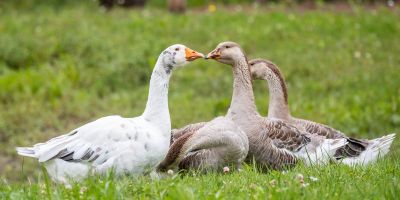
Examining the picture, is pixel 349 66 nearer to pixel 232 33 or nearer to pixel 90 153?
pixel 232 33

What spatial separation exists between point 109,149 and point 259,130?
185 centimetres

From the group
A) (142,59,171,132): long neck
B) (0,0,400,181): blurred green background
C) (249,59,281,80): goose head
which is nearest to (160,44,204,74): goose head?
(142,59,171,132): long neck

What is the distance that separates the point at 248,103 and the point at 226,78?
681cm

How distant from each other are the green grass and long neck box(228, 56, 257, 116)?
151 inches

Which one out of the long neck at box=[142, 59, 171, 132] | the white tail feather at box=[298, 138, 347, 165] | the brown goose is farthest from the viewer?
the brown goose

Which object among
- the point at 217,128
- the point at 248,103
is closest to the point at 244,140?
the point at 217,128

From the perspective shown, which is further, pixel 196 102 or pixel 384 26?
pixel 384 26

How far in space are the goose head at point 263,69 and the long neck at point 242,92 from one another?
2.96ft

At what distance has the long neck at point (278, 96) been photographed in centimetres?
907

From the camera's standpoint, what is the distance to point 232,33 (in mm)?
16984

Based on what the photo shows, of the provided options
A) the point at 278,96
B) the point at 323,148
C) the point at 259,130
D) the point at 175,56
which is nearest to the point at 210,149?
the point at 259,130

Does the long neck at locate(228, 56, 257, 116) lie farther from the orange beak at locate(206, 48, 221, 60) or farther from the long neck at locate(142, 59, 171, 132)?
the long neck at locate(142, 59, 171, 132)

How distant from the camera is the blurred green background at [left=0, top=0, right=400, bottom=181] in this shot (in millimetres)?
12859

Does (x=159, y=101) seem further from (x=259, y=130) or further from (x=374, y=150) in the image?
(x=374, y=150)
